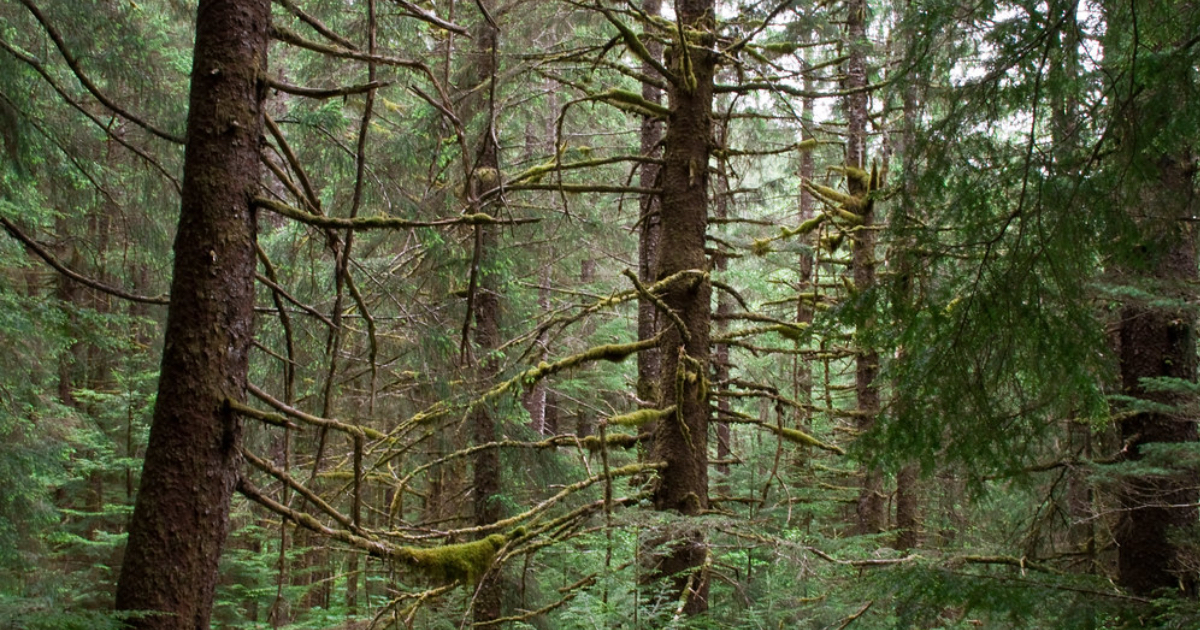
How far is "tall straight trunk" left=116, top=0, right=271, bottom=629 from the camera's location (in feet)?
8.90

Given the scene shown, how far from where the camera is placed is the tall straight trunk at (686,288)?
5.53 m

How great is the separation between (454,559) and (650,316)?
210 inches

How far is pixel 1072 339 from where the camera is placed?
3.78 metres

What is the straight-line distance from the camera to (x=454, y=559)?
393 centimetres

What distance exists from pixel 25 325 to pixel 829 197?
8.69m

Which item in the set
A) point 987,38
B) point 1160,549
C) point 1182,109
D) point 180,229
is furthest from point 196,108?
point 1160,549

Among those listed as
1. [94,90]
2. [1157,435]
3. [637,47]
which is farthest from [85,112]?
[1157,435]

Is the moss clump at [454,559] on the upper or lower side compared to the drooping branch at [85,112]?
lower

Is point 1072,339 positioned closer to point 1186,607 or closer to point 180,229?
point 1186,607

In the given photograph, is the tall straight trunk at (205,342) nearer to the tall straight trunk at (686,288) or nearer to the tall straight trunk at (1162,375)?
the tall straight trunk at (686,288)

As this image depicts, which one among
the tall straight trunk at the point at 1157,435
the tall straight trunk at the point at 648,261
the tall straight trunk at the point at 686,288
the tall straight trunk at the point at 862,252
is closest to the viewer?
the tall straight trunk at the point at 686,288

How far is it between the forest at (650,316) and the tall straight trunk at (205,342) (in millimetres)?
12

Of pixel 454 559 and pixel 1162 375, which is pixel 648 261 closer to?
pixel 454 559

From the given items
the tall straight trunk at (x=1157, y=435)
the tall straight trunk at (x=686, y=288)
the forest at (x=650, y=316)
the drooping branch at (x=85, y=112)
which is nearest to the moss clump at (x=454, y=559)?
the forest at (x=650, y=316)
